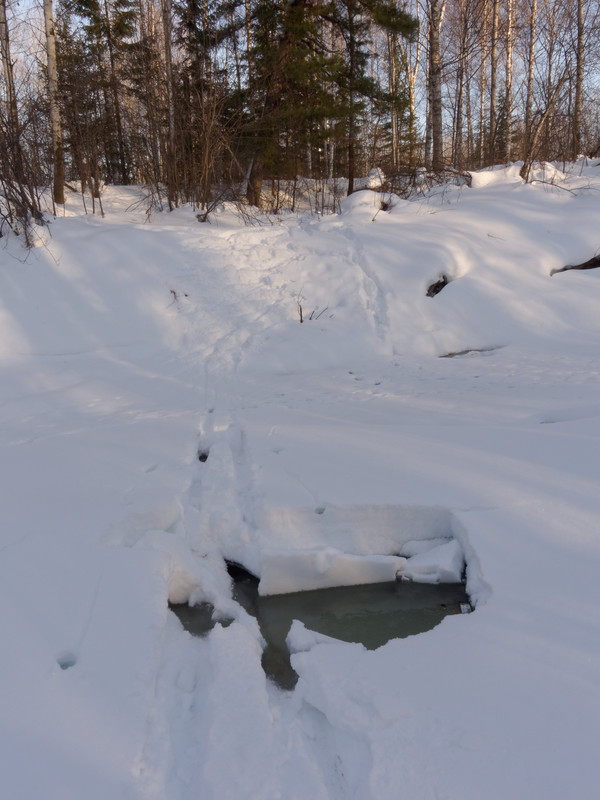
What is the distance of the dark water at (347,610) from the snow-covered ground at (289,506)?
12 centimetres

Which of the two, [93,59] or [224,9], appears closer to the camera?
[224,9]

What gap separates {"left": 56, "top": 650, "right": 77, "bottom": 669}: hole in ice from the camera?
2211 millimetres

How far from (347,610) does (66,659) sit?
4.66 feet

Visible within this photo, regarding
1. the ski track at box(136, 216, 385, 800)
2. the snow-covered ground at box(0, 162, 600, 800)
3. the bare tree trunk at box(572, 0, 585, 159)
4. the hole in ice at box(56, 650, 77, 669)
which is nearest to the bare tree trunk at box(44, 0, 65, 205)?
the snow-covered ground at box(0, 162, 600, 800)

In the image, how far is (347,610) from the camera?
2.94m

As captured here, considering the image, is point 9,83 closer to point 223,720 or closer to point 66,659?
point 66,659

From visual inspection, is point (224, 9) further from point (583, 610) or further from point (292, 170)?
point (583, 610)

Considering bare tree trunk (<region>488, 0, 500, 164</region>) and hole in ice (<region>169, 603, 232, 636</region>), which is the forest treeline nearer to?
bare tree trunk (<region>488, 0, 500, 164</region>)

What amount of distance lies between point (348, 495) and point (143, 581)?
1.36 metres

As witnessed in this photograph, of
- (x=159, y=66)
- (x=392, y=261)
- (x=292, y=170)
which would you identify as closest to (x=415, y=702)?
(x=392, y=261)

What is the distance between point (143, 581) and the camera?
2.71m

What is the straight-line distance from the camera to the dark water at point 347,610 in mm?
2746

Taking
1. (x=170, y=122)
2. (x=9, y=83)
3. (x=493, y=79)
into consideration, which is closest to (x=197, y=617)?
(x=9, y=83)

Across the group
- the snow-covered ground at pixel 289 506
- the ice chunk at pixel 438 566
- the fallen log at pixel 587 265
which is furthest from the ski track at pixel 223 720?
the fallen log at pixel 587 265
